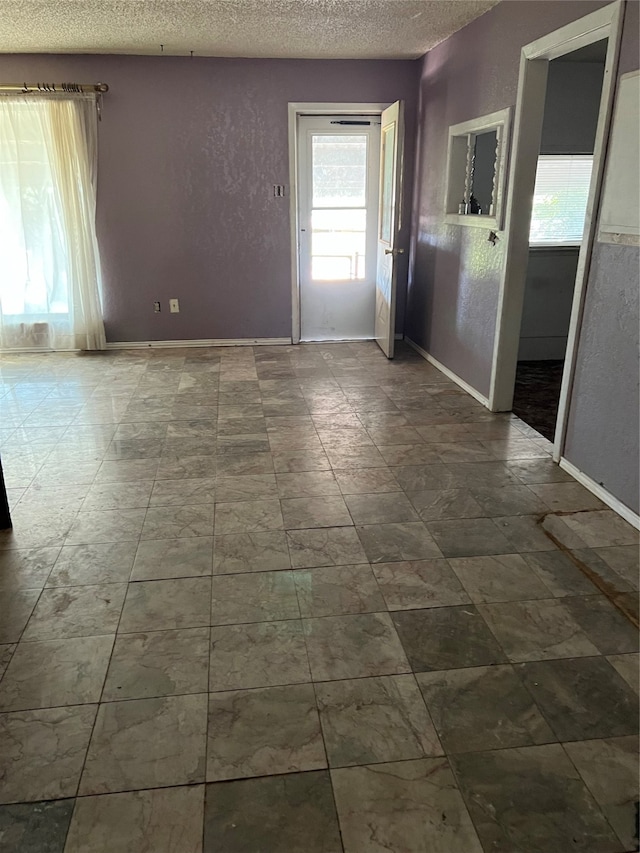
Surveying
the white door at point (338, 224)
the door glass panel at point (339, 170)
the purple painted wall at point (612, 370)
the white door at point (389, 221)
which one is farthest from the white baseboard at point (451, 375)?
the door glass panel at point (339, 170)

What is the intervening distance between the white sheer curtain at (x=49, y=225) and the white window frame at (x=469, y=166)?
2.90 meters

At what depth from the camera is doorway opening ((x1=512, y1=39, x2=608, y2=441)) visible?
443cm

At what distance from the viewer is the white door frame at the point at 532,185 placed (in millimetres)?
2584

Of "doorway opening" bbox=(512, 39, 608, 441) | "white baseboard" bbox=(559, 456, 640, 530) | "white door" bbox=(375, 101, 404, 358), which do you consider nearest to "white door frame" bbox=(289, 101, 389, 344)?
A: "white door" bbox=(375, 101, 404, 358)

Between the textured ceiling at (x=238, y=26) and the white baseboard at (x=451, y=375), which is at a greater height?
the textured ceiling at (x=238, y=26)

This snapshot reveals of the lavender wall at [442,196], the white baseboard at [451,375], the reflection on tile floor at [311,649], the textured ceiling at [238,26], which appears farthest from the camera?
the white baseboard at [451,375]

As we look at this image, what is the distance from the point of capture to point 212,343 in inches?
225

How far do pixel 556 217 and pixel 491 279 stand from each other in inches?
59.6

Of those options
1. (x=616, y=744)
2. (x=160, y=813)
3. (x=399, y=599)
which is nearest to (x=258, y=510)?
(x=399, y=599)

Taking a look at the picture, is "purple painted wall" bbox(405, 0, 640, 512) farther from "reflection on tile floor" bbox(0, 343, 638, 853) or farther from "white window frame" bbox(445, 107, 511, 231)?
"reflection on tile floor" bbox(0, 343, 638, 853)

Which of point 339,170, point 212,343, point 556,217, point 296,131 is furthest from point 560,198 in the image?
point 212,343

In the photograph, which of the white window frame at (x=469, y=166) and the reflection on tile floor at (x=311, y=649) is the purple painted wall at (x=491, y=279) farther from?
the reflection on tile floor at (x=311, y=649)

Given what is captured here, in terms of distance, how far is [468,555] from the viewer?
235 cm

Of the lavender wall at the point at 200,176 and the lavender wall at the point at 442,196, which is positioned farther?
the lavender wall at the point at 200,176
